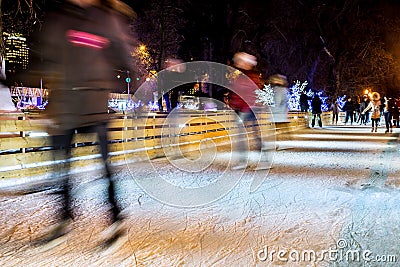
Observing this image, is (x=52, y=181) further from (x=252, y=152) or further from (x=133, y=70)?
(x=252, y=152)

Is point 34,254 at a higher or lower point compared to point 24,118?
lower

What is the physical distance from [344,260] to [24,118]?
5303 mm

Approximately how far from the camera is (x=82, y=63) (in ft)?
9.82

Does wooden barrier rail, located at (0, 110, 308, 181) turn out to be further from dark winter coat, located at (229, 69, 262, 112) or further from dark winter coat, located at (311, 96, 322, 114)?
dark winter coat, located at (311, 96, 322, 114)

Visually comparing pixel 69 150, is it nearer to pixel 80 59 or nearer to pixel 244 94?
pixel 80 59

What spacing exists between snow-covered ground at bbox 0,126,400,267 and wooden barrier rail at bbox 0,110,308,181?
0.68 meters

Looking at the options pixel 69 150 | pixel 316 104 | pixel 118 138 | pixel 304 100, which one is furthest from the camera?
pixel 316 104

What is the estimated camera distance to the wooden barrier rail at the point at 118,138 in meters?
5.70

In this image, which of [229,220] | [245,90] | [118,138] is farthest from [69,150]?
[118,138]

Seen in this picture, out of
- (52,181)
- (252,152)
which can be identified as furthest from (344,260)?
(252,152)

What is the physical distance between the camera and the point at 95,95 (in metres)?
3.12

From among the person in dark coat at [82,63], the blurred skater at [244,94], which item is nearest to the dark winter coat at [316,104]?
the blurred skater at [244,94]

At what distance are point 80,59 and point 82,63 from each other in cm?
3

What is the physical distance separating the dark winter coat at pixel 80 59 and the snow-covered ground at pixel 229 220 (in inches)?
40.8
